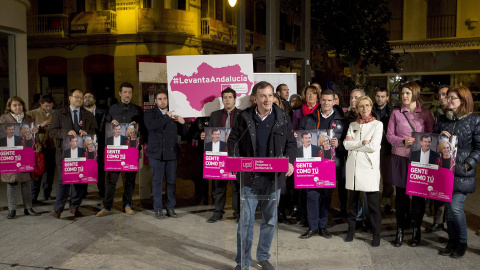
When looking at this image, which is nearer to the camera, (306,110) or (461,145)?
(461,145)

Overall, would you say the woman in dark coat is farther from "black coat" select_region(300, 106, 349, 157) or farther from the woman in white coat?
"black coat" select_region(300, 106, 349, 157)

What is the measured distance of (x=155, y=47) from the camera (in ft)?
78.2

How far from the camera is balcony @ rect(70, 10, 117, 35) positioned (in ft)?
76.9

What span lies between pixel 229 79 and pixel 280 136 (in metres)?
2.62

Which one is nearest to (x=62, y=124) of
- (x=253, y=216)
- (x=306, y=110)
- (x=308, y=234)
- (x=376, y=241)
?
(x=306, y=110)

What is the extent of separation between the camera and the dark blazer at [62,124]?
764 centimetres

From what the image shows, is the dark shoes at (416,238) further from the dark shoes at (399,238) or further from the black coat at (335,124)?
the black coat at (335,124)

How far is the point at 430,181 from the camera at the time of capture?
5.77 meters

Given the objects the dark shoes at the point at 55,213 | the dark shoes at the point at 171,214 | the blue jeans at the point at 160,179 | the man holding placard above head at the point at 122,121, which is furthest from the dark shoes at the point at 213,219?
the dark shoes at the point at 55,213

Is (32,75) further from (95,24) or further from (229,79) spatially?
(229,79)

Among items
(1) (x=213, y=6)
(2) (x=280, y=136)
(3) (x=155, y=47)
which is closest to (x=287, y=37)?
(1) (x=213, y=6)

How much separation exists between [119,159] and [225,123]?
1.75 m

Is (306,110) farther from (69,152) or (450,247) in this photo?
(69,152)

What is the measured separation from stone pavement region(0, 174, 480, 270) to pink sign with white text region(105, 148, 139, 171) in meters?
0.78
